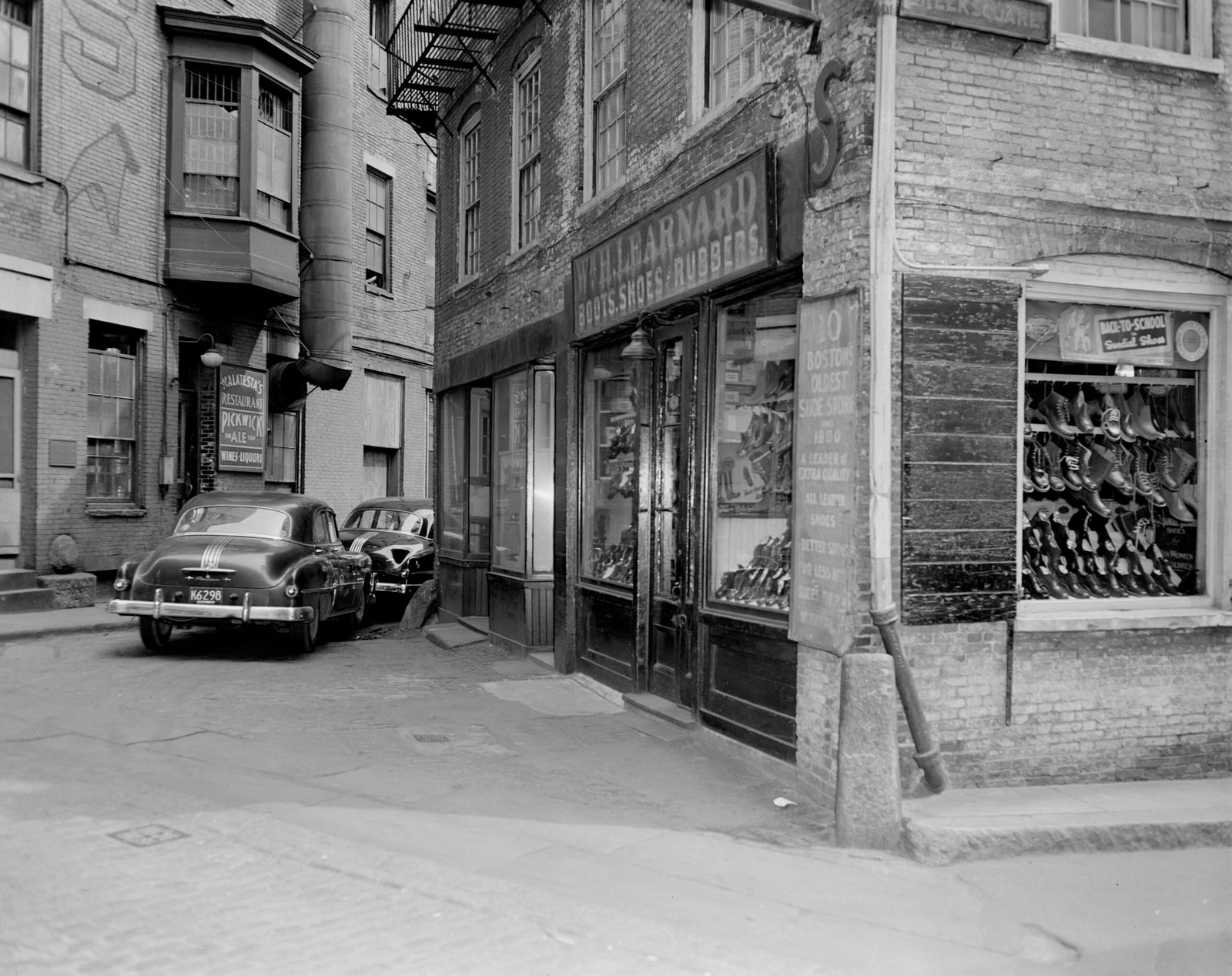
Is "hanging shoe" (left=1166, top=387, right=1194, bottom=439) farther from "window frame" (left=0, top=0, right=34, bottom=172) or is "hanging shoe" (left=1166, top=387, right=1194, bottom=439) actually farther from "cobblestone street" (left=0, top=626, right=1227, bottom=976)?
"window frame" (left=0, top=0, right=34, bottom=172)

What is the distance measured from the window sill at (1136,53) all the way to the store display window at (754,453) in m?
2.18

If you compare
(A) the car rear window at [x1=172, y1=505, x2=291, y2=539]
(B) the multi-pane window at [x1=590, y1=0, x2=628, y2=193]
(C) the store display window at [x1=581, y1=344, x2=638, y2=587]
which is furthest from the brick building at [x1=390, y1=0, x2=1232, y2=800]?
(A) the car rear window at [x1=172, y1=505, x2=291, y2=539]

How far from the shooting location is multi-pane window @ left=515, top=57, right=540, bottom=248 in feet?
42.2

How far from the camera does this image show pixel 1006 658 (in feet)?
22.4

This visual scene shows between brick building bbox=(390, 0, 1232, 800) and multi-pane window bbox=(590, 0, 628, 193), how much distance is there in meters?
1.01

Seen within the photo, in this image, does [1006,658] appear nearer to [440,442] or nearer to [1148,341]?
[1148,341]

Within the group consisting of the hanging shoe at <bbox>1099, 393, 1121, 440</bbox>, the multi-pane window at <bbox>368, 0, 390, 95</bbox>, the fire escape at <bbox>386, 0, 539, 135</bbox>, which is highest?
the multi-pane window at <bbox>368, 0, 390, 95</bbox>

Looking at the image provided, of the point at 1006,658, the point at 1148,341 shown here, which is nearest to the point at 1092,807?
the point at 1006,658

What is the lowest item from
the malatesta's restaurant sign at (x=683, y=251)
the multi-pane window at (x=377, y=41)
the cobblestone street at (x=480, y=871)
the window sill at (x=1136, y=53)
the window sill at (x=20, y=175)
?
the cobblestone street at (x=480, y=871)

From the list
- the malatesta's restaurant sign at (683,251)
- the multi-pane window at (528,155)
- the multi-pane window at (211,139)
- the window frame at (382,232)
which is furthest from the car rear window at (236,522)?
the window frame at (382,232)

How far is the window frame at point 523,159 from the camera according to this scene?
12.6m

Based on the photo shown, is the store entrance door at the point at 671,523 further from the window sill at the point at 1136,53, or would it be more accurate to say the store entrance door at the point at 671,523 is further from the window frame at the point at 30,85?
the window frame at the point at 30,85

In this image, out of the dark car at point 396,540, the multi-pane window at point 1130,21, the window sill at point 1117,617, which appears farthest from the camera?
the dark car at point 396,540

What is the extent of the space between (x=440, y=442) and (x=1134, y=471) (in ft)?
34.8
